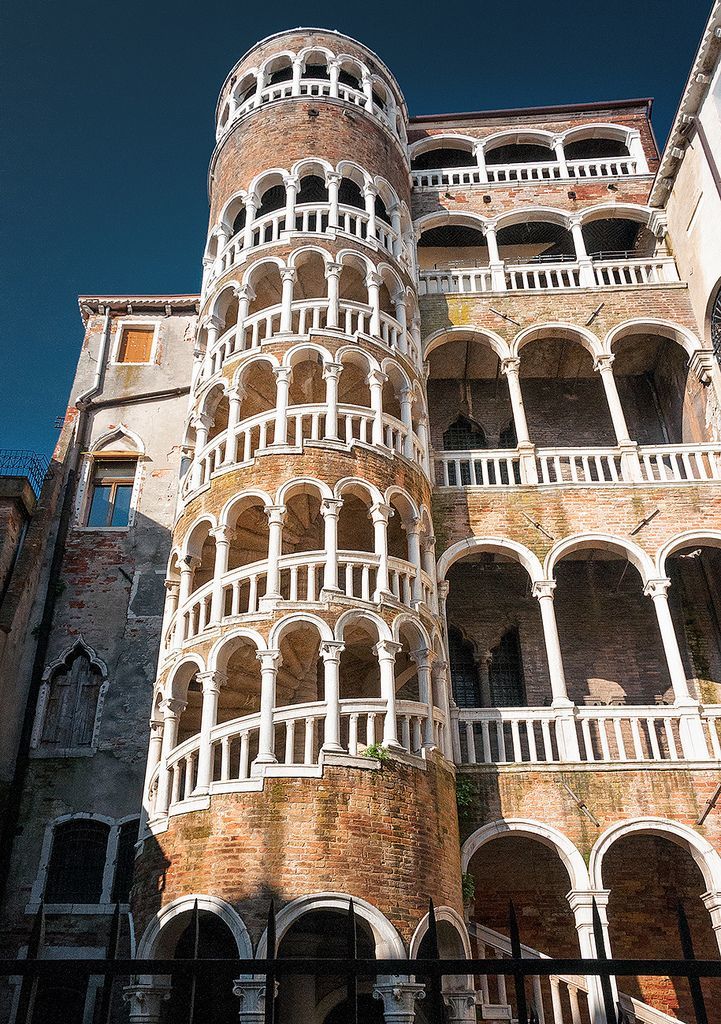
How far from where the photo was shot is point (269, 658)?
13422 mm

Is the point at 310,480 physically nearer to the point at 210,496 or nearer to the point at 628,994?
the point at 210,496

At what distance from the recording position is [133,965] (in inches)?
157

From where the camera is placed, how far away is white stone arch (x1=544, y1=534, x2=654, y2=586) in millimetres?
16922

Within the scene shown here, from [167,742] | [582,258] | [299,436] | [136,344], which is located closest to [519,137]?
[582,258]

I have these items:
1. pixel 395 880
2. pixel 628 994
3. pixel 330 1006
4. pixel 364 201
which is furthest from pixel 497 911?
pixel 364 201

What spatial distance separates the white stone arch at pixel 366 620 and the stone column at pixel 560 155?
1577 cm

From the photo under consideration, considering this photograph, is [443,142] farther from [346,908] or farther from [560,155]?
[346,908]

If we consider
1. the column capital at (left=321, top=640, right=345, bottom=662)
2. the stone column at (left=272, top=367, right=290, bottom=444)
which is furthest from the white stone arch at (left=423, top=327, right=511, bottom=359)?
the column capital at (left=321, top=640, right=345, bottom=662)

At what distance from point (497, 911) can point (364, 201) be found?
15754 millimetres

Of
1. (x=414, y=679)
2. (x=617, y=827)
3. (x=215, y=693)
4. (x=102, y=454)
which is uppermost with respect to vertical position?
(x=102, y=454)

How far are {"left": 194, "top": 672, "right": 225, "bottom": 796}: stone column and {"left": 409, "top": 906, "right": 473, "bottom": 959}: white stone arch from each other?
11.5ft

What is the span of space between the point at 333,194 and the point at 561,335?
616cm

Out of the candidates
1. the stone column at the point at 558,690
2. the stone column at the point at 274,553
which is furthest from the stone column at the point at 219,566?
the stone column at the point at 558,690

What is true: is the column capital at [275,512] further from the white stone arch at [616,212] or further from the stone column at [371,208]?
the white stone arch at [616,212]
